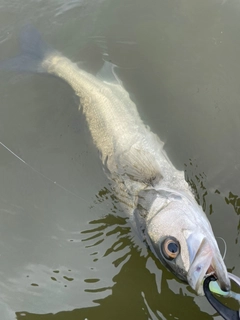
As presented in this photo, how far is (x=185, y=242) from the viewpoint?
2.97 m

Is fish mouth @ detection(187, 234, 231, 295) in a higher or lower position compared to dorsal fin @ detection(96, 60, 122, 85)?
lower

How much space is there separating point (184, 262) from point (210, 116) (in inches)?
82.4

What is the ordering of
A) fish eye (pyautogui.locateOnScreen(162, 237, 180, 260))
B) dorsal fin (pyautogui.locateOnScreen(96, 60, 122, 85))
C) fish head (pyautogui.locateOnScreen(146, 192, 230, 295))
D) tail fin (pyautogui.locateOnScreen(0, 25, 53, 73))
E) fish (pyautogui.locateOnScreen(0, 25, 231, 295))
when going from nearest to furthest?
fish head (pyautogui.locateOnScreen(146, 192, 230, 295)) → fish (pyautogui.locateOnScreen(0, 25, 231, 295)) → fish eye (pyautogui.locateOnScreen(162, 237, 180, 260)) → dorsal fin (pyautogui.locateOnScreen(96, 60, 122, 85)) → tail fin (pyautogui.locateOnScreen(0, 25, 53, 73))

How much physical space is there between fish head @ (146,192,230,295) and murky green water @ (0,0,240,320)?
0.57 m

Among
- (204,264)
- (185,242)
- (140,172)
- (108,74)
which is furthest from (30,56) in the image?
(204,264)

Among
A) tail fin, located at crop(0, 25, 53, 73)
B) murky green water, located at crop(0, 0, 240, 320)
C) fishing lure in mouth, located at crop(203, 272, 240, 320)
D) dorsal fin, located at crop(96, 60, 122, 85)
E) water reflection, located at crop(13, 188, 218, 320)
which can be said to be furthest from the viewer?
tail fin, located at crop(0, 25, 53, 73)

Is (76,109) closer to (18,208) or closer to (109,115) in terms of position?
(109,115)

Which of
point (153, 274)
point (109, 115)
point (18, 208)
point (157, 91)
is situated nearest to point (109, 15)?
point (157, 91)

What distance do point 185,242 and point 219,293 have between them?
0.50m

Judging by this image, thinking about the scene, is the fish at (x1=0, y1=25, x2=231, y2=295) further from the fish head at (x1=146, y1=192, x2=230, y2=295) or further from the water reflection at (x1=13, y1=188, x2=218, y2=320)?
the water reflection at (x1=13, y1=188, x2=218, y2=320)

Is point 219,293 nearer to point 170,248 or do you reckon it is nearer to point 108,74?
point 170,248

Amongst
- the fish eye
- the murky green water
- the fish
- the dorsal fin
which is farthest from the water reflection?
the dorsal fin

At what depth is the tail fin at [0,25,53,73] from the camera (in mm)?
4738

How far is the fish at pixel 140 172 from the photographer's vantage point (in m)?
2.88
